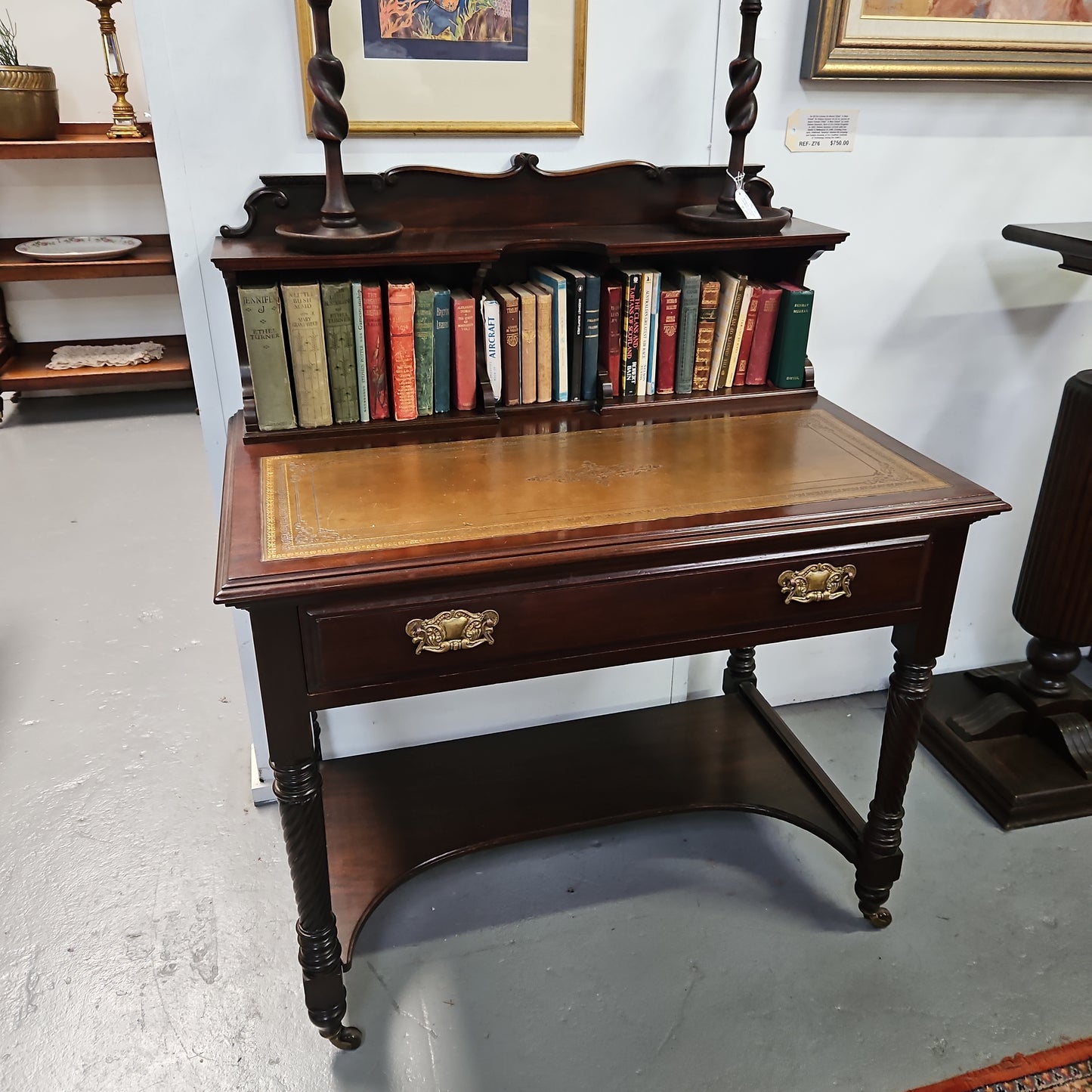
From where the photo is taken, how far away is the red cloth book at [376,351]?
1.50 meters

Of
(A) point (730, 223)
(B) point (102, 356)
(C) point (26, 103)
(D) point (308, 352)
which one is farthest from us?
(B) point (102, 356)

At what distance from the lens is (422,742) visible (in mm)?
2123

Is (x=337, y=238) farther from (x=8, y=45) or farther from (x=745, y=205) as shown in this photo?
(x=8, y=45)

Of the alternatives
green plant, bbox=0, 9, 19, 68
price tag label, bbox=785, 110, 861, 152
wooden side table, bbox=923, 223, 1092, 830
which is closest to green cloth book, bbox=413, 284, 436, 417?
price tag label, bbox=785, 110, 861, 152

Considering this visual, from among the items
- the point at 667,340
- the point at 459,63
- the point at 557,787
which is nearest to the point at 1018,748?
the point at 557,787

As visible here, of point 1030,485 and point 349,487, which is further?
point 1030,485

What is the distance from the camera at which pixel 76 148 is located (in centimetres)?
376

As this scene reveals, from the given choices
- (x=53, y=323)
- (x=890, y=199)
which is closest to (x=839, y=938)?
(x=890, y=199)

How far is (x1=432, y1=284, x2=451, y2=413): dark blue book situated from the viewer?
5.02 feet

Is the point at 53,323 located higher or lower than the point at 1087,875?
higher

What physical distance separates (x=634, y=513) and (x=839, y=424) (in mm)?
552

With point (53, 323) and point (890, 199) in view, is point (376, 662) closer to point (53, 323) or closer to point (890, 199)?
point (890, 199)

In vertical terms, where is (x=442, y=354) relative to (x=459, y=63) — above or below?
below

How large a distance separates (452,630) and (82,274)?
11.5ft
